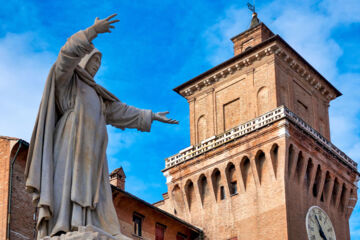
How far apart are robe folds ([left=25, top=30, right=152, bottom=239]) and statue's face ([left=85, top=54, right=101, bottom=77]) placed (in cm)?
14

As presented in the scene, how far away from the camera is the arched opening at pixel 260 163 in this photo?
124ft

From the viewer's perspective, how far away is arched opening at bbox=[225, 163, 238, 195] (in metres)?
39.1

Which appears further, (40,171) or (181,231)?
(181,231)

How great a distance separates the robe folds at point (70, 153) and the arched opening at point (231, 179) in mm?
32689

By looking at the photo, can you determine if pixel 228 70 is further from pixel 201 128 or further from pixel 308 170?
pixel 308 170

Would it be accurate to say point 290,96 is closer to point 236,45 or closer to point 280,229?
point 236,45

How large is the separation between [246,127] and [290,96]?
11.3 feet

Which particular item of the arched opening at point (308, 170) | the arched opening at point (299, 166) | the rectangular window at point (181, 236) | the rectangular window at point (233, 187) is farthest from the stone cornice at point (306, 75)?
the rectangular window at point (181, 236)

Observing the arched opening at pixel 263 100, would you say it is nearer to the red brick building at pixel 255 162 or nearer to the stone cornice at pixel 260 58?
the red brick building at pixel 255 162

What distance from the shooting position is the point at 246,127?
127ft

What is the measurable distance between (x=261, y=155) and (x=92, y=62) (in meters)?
31.9

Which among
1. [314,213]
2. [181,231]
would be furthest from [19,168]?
[314,213]

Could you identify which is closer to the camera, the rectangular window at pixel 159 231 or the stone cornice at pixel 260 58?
the rectangular window at pixel 159 231

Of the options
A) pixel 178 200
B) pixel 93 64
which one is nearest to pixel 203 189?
pixel 178 200
